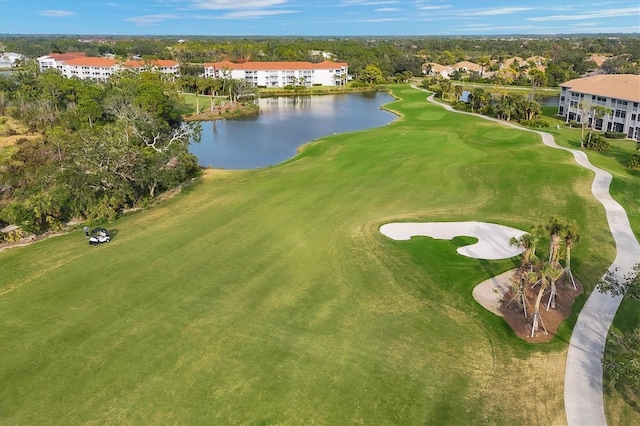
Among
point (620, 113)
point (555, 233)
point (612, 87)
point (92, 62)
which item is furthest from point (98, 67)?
point (555, 233)

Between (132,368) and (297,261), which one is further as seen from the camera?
(297,261)

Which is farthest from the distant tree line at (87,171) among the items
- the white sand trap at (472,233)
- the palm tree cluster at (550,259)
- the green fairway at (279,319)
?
the palm tree cluster at (550,259)

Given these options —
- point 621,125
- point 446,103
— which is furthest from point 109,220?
point 446,103

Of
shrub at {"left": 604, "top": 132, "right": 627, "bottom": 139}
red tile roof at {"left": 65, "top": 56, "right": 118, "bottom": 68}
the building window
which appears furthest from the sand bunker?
red tile roof at {"left": 65, "top": 56, "right": 118, "bottom": 68}

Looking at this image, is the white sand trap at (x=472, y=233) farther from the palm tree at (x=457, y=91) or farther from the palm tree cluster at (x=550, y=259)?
the palm tree at (x=457, y=91)

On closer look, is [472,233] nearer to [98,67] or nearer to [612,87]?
[612,87]

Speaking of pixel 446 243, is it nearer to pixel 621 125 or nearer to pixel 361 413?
pixel 361 413

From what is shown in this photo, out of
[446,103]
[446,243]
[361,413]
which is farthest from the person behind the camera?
[446,103]
